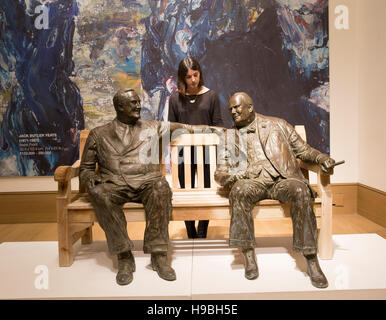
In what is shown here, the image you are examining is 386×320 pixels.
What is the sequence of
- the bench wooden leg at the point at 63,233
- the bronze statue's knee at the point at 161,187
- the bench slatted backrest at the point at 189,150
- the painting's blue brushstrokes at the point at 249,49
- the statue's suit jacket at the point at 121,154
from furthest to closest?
the painting's blue brushstrokes at the point at 249,49 < the bench slatted backrest at the point at 189,150 < the statue's suit jacket at the point at 121,154 < the bench wooden leg at the point at 63,233 < the bronze statue's knee at the point at 161,187

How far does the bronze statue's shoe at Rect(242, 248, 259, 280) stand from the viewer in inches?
112

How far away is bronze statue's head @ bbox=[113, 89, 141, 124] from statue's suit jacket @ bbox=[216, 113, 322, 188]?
2.90 ft

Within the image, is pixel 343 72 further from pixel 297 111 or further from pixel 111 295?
pixel 111 295

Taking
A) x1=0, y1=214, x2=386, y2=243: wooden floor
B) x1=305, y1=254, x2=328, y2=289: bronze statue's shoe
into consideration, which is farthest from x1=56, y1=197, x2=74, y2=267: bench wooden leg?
x1=305, y1=254, x2=328, y2=289: bronze statue's shoe

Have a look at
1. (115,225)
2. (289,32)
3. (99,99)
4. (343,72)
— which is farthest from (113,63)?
(343,72)

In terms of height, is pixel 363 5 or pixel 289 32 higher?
pixel 363 5

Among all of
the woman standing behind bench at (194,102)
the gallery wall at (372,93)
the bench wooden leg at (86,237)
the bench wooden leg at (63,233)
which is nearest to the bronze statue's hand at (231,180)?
the woman standing behind bench at (194,102)

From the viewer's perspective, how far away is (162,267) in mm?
2941

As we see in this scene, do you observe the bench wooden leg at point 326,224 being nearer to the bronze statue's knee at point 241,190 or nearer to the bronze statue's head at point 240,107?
the bronze statue's knee at point 241,190

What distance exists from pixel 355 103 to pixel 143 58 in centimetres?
290

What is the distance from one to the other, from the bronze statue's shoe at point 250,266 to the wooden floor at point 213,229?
1.38m

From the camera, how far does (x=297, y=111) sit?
16.6 feet

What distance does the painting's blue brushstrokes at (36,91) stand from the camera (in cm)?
494

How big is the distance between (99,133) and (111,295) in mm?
1441
